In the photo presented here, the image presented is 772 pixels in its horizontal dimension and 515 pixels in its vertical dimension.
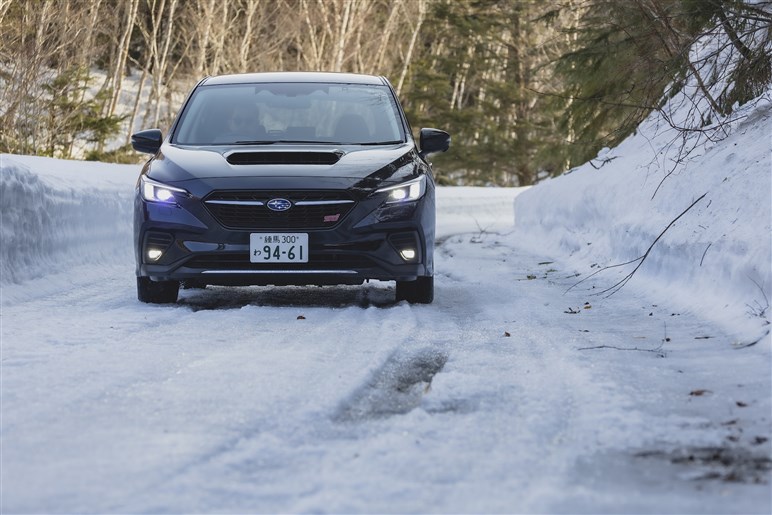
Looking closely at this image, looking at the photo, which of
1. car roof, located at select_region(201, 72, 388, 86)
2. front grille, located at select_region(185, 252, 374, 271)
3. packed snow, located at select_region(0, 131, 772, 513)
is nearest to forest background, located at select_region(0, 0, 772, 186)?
car roof, located at select_region(201, 72, 388, 86)

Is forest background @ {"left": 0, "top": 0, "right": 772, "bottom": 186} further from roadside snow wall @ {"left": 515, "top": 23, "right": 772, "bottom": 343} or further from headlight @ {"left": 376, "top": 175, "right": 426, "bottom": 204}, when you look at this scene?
headlight @ {"left": 376, "top": 175, "right": 426, "bottom": 204}

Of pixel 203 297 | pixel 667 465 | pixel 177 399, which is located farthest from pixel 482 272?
pixel 667 465

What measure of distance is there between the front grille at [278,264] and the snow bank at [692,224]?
87.1 inches

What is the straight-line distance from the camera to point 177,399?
14.2ft

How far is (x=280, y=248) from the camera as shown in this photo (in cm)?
712

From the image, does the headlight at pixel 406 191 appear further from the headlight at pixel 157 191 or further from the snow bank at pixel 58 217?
the snow bank at pixel 58 217

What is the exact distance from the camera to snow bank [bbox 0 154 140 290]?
853cm

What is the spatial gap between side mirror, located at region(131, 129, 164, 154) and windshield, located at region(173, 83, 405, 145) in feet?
0.53

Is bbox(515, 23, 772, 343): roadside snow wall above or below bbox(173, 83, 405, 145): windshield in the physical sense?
below

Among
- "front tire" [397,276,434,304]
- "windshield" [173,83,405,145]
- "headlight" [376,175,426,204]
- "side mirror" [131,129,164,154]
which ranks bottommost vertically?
"front tire" [397,276,434,304]

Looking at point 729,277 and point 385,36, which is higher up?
point 385,36

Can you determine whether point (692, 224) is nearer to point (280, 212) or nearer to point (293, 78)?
point (280, 212)

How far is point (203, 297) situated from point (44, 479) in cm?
507

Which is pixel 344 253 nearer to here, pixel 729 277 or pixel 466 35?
pixel 729 277
